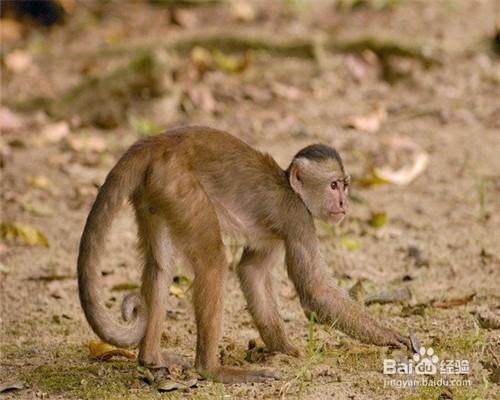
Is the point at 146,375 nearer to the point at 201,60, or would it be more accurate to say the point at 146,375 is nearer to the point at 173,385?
the point at 173,385

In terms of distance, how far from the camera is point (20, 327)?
600cm

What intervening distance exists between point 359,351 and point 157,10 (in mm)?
8652

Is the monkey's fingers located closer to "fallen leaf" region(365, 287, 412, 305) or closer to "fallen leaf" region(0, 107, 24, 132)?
"fallen leaf" region(365, 287, 412, 305)

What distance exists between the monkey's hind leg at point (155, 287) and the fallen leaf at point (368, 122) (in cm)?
456

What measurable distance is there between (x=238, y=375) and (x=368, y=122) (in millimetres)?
4910

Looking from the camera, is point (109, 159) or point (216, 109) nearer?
point (109, 159)

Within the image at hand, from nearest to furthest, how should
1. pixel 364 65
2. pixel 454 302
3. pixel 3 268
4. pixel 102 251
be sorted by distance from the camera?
1. pixel 102 251
2. pixel 454 302
3. pixel 3 268
4. pixel 364 65

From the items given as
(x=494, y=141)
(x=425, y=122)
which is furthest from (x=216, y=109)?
(x=494, y=141)

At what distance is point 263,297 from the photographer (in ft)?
18.1

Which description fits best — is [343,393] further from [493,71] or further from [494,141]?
[493,71]

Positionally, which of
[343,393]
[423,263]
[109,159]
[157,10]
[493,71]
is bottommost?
[343,393]

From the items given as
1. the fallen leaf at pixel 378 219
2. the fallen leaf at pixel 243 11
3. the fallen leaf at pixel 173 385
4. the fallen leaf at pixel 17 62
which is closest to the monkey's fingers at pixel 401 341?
the fallen leaf at pixel 173 385

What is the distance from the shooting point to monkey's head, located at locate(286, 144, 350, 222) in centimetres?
542

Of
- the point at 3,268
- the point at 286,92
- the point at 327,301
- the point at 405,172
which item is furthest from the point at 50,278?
the point at 286,92
